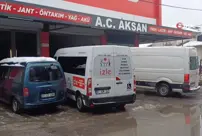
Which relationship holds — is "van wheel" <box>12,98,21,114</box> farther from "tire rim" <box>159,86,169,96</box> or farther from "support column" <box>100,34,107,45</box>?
"support column" <box>100,34,107,45</box>

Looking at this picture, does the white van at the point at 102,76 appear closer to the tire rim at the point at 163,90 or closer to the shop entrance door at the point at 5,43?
the tire rim at the point at 163,90

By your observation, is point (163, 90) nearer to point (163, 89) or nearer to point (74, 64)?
point (163, 89)

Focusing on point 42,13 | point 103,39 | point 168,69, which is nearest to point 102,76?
point 42,13

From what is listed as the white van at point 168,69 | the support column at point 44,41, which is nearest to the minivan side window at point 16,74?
the support column at point 44,41

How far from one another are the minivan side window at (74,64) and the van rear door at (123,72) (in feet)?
3.74

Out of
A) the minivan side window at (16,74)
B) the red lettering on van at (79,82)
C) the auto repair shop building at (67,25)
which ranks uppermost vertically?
the auto repair shop building at (67,25)

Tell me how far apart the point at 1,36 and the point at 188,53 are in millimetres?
9811

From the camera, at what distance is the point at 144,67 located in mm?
13531

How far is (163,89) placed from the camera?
1294 cm

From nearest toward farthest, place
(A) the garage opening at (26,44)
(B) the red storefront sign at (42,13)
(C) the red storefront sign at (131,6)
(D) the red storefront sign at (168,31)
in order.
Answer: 1. (B) the red storefront sign at (42,13)
2. (A) the garage opening at (26,44)
3. (D) the red storefront sign at (168,31)
4. (C) the red storefront sign at (131,6)

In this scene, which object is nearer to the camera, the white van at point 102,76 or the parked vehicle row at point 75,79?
the parked vehicle row at point 75,79

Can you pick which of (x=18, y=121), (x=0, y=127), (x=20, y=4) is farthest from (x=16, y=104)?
(x=20, y=4)

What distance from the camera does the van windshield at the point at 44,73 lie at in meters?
8.61

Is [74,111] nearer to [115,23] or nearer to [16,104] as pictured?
[16,104]
